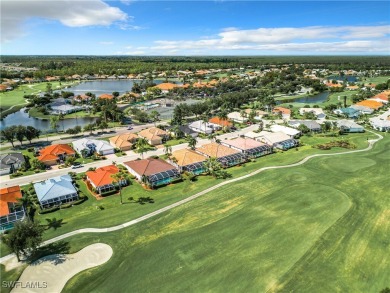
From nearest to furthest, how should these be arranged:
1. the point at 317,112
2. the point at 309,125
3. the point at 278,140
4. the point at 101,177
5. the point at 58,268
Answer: the point at 58,268
the point at 101,177
the point at 278,140
the point at 309,125
the point at 317,112

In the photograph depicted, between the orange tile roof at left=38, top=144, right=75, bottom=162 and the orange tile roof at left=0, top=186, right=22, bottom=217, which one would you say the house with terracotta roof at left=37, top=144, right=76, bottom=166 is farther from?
the orange tile roof at left=0, top=186, right=22, bottom=217

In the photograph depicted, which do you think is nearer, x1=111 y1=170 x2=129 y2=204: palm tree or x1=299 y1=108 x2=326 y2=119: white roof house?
x1=111 y1=170 x2=129 y2=204: palm tree

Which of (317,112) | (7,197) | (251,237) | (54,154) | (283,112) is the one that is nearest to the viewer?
(251,237)

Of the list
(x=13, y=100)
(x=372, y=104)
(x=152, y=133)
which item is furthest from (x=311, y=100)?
(x=13, y=100)

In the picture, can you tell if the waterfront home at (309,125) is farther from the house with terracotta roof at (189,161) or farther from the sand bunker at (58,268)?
the sand bunker at (58,268)

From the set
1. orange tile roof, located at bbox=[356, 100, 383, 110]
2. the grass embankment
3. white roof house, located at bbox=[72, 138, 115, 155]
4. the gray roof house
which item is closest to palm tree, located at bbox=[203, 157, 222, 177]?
white roof house, located at bbox=[72, 138, 115, 155]

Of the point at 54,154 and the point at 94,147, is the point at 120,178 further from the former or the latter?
the point at 94,147

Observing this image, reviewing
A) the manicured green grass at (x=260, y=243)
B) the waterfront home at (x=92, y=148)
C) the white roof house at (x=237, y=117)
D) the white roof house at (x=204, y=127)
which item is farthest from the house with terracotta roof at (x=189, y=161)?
the white roof house at (x=237, y=117)
